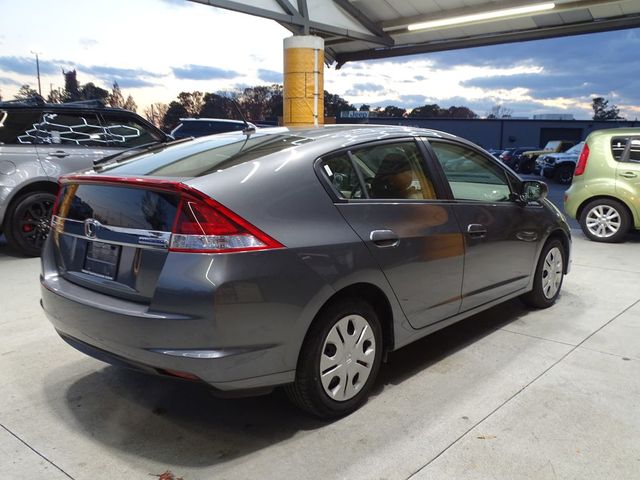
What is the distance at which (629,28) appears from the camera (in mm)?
13953

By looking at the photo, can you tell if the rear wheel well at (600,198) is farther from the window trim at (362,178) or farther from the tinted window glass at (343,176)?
the tinted window glass at (343,176)

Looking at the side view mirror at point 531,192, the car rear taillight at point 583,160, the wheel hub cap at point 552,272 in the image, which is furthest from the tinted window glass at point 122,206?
the car rear taillight at point 583,160

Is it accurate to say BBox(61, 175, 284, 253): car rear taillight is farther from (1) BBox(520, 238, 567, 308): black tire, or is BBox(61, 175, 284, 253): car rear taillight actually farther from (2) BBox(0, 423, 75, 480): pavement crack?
(1) BBox(520, 238, 567, 308): black tire

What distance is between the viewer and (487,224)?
3.95m

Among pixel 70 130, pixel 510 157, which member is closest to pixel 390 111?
pixel 510 157

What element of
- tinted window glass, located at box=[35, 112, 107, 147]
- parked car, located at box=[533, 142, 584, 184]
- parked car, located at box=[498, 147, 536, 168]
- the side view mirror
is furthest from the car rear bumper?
parked car, located at box=[498, 147, 536, 168]

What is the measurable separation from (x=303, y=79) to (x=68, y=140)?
839 cm

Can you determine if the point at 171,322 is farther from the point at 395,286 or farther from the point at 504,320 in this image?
the point at 504,320

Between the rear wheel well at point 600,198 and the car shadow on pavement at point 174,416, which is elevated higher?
the rear wheel well at point 600,198

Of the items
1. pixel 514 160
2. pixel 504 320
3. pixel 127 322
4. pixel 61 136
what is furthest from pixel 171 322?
pixel 514 160

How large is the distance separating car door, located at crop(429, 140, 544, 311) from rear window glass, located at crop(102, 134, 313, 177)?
47.3 inches

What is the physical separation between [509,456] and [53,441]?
7.45 ft

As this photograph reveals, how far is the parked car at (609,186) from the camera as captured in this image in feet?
26.9

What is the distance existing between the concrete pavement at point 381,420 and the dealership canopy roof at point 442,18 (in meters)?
10.3
